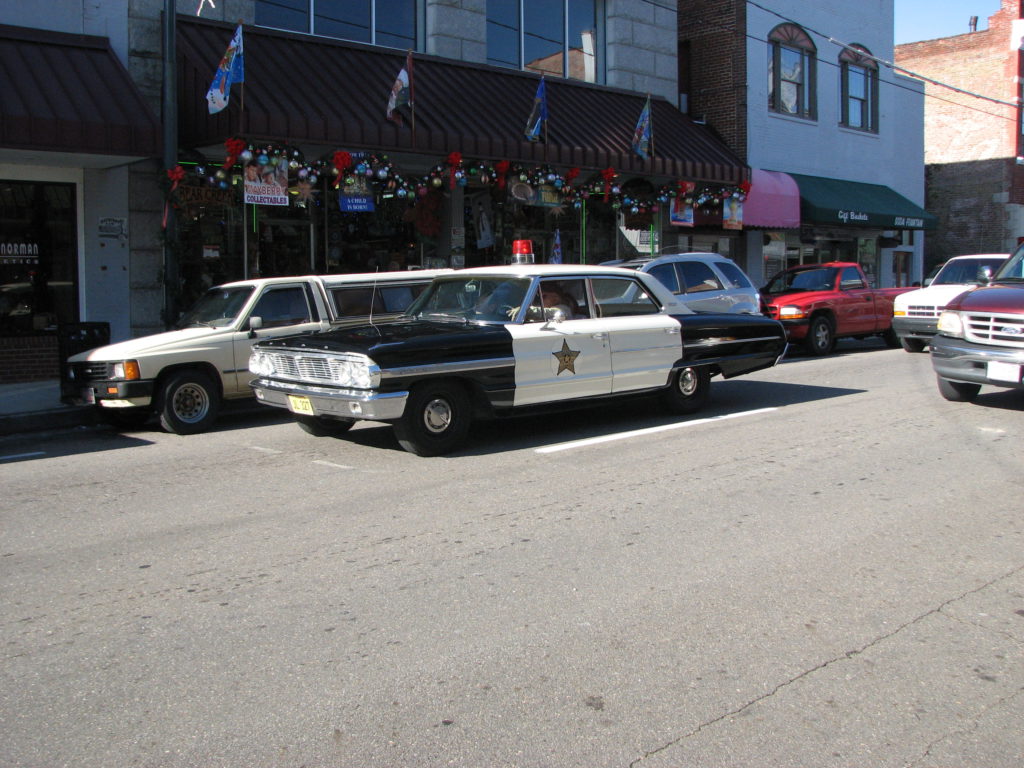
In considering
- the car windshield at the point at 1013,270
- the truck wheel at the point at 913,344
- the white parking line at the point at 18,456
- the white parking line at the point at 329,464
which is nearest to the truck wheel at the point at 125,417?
the white parking line at the point at 18,456

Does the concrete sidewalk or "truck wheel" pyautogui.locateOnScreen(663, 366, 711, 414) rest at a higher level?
"truck wheel" pyautogui.locateOnScreen(663, 366, 711, 414)

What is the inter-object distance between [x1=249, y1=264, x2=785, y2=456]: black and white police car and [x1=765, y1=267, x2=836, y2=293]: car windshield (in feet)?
26.7

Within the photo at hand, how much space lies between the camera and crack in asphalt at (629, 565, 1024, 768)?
3.42 meters

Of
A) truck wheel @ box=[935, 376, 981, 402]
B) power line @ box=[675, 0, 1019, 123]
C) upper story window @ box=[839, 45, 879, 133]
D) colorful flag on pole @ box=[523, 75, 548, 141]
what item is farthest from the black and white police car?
upper story window @ box=[839, 45, 879, 133]

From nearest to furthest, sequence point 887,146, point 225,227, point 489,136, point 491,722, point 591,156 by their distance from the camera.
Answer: point 491,722, point 225,227, point 489,136, point 591,156, point 887,146

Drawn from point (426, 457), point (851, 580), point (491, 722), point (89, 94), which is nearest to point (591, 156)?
point (89, 94)

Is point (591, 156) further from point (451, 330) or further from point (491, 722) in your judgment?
point (491, 722)

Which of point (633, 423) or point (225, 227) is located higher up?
point (225, 227)

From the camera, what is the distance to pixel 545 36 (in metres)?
20.9

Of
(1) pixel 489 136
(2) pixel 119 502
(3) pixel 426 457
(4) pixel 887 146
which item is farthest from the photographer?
(4) pixel 887 146

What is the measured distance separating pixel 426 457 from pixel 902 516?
380 centimetres

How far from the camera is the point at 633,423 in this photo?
32.7ft

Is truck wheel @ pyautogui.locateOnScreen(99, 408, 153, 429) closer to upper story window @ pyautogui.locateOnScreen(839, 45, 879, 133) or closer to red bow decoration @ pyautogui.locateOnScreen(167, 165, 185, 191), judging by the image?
red bow decoration @ pyautogui.locateOnScreen(167, 165, 185, 191)

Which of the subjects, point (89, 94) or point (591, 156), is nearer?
point (89, 94)
